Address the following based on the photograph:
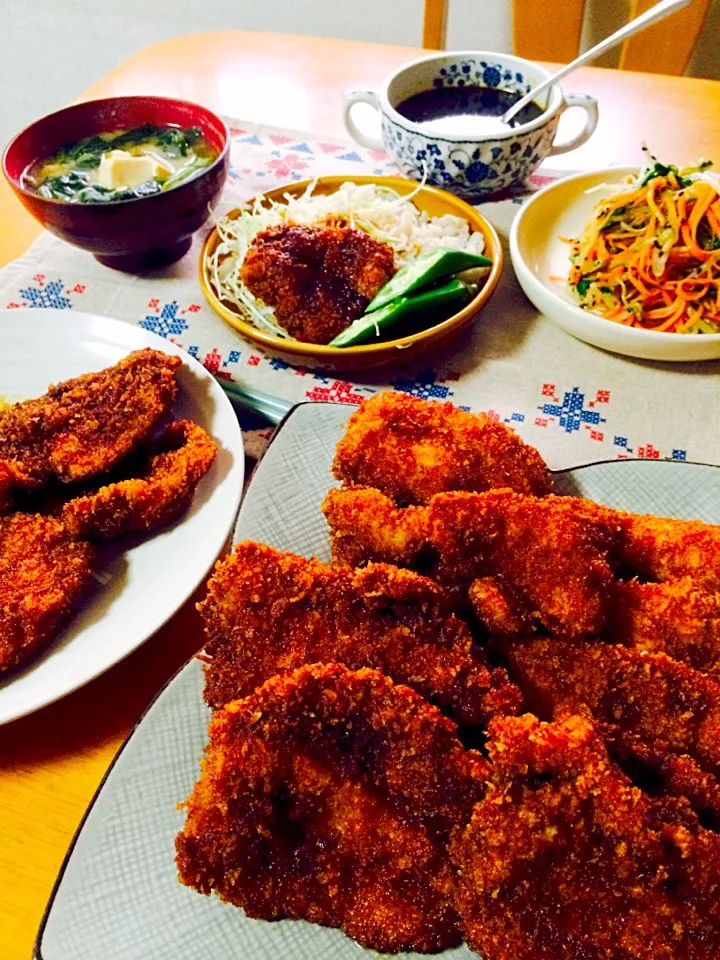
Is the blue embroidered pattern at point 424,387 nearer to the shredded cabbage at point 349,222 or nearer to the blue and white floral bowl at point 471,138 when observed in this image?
the shredded cabbage at point 349,222

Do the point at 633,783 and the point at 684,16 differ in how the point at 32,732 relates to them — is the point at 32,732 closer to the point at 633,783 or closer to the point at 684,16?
the point at 633,783

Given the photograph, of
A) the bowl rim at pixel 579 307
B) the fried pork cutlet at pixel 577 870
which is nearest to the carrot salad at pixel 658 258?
the bowl rim at pixel 579 307

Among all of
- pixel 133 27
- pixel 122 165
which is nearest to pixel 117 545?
pixel 122 165

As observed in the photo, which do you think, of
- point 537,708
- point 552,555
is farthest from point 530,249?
point 537,708

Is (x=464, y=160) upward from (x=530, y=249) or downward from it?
upward

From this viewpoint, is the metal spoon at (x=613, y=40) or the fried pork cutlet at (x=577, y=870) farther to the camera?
the metal spoon at (x=613, y=40)

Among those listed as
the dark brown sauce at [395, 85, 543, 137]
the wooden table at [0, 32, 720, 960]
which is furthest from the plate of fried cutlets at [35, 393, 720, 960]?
the dark brown sauce at [395, 85, 543, 137]

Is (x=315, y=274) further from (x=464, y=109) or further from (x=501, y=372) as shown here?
(x=464, y=109)
